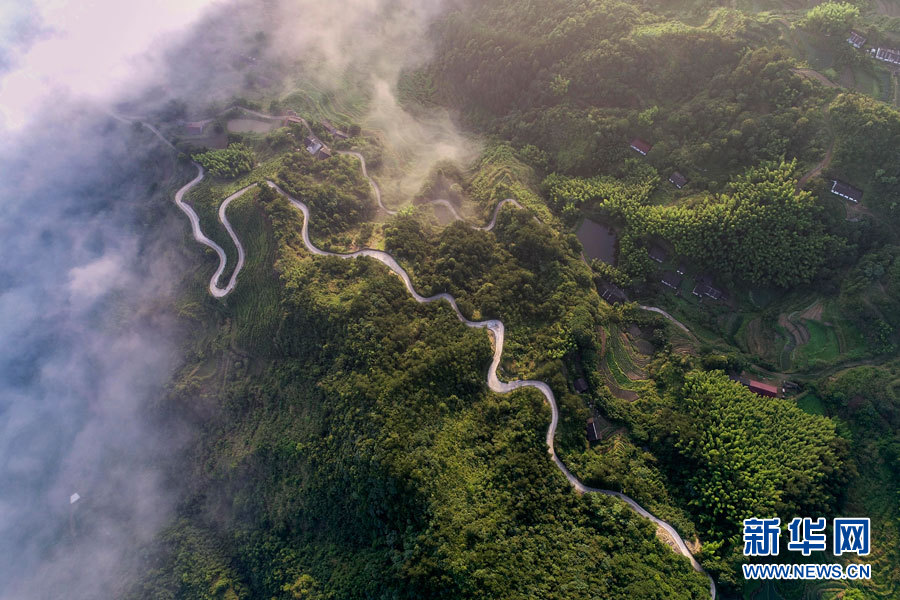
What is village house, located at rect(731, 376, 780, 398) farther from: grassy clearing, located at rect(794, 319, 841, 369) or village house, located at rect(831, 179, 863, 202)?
village house, located at rect(831, 179, 863, 202)

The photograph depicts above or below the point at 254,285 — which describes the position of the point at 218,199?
above

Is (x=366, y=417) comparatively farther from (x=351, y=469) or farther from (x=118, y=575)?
(x=118, y=575)

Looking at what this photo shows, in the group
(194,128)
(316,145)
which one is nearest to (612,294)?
(316,145)

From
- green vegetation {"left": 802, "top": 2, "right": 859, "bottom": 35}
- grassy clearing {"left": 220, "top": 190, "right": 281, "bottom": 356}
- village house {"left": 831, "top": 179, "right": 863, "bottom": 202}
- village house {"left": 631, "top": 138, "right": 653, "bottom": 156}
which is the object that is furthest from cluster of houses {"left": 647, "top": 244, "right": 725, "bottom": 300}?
grassy clearing {"left": 220, "top": 190, "right": 281, "bottom": 356}

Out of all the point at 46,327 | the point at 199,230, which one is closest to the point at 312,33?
the point at 199,230

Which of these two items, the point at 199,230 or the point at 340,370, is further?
the point at 199,230

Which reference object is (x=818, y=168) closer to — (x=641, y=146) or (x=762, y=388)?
(x=641, y=146)

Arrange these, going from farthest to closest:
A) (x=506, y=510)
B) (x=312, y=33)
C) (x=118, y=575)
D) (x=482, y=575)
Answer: (x=312, y=33), (x=118, y=575), (x=506, y=510), (x=482, y=575)

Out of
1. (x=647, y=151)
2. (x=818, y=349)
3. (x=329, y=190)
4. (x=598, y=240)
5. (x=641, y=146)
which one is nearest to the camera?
(x=818, y=349)
